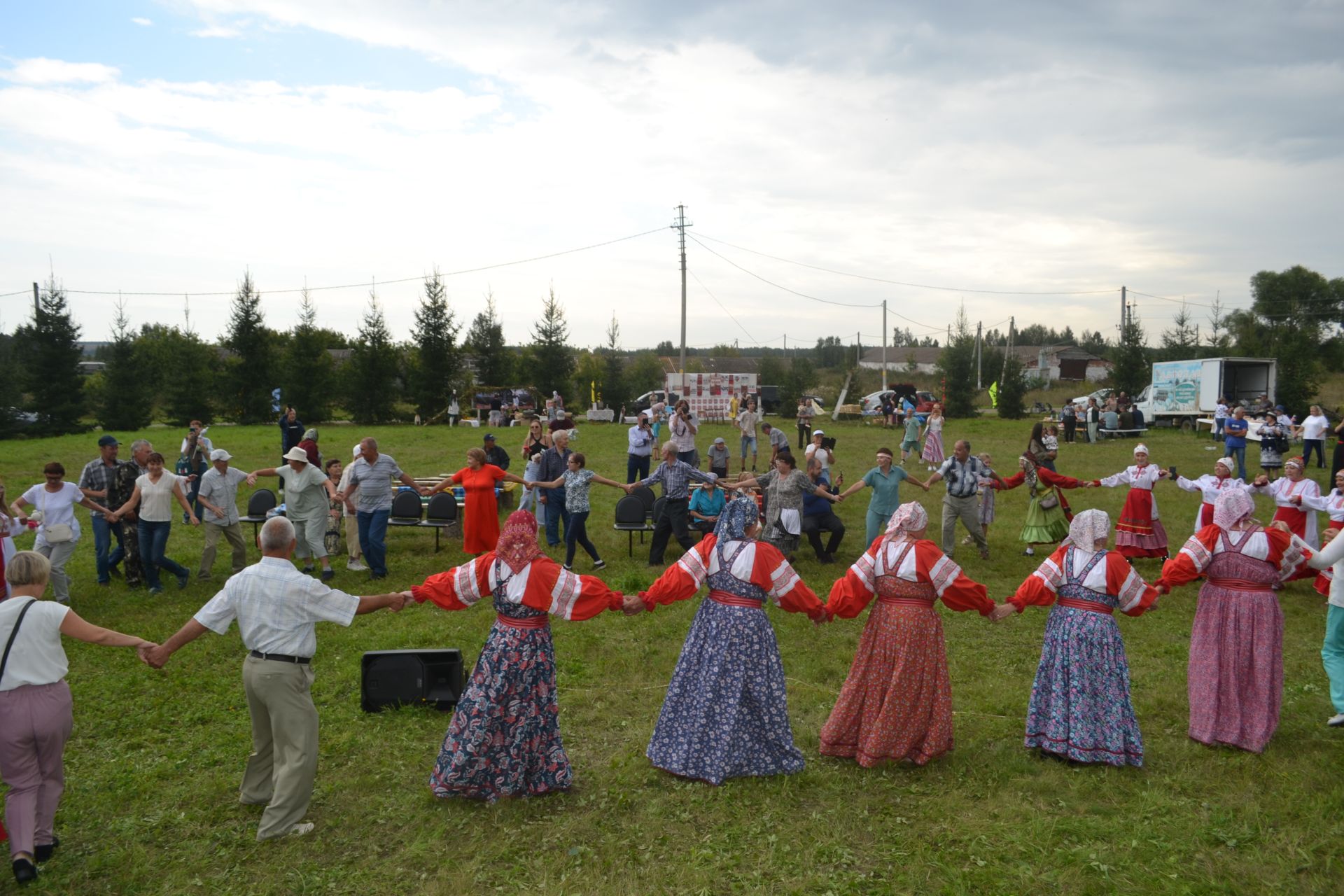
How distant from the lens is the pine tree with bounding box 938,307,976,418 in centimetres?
4078

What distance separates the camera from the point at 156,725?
694 cm

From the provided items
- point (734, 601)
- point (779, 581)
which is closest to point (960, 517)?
point (779, 581)

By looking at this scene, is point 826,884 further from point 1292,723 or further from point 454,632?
point 454,632

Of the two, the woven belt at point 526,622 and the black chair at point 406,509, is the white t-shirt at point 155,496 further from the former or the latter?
the woven belt at point 526,622

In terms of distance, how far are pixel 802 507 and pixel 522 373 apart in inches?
1325

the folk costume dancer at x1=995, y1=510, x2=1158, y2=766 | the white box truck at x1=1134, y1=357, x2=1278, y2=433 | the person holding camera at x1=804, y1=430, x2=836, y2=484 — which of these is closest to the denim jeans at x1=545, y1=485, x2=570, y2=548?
the person holding camera at x1=804, y1=430, x2=836, y2=484

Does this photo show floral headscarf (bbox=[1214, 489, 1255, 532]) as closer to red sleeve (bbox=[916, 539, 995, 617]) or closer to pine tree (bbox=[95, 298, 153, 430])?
red sleeve (bbox=[916, 539, 995, 617])

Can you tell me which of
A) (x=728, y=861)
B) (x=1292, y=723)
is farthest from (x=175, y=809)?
(x=1292, y=723)

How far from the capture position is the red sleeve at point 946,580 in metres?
6.01

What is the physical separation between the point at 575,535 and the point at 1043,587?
708 centimetres

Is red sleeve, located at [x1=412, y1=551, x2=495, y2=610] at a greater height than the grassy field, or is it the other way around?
red sleeve, located at [x1=412, y1=551, x2=495, y2=610]

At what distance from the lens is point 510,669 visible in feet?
18.0

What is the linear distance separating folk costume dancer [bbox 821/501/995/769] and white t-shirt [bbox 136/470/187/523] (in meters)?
8.40

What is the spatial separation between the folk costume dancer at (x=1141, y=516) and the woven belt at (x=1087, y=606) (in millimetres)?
6596
